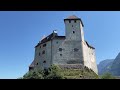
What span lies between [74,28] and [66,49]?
681 centimetres

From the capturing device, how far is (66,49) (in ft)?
191

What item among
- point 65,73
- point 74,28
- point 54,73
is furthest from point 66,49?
point 54,73

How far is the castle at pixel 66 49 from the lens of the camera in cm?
5709

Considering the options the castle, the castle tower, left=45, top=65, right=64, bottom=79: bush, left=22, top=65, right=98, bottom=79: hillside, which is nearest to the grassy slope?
left=22, top=65, right=98, bottom=79: hillside

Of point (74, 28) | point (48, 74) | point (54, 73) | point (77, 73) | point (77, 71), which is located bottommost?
point (48, 74)

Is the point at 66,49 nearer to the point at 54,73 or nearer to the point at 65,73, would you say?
the point at 65,73

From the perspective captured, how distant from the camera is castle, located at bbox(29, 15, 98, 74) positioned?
57.1 m

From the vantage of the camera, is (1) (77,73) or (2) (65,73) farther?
(2) (65,73)

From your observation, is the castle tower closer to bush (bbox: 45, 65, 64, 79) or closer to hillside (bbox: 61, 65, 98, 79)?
hillside (bbox: 61, 65, 98, 79)

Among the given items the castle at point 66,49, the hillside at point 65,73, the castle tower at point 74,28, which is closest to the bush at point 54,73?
the hillside at point 65,73

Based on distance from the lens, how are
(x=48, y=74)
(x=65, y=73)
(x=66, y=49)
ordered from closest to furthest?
(x=48, y=74) → (x=65, y=73) → (x=66, y=49)

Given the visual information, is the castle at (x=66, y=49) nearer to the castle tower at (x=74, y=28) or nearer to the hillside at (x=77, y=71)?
the castle tower at (x=74, y=28)

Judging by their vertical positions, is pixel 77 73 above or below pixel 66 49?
below
